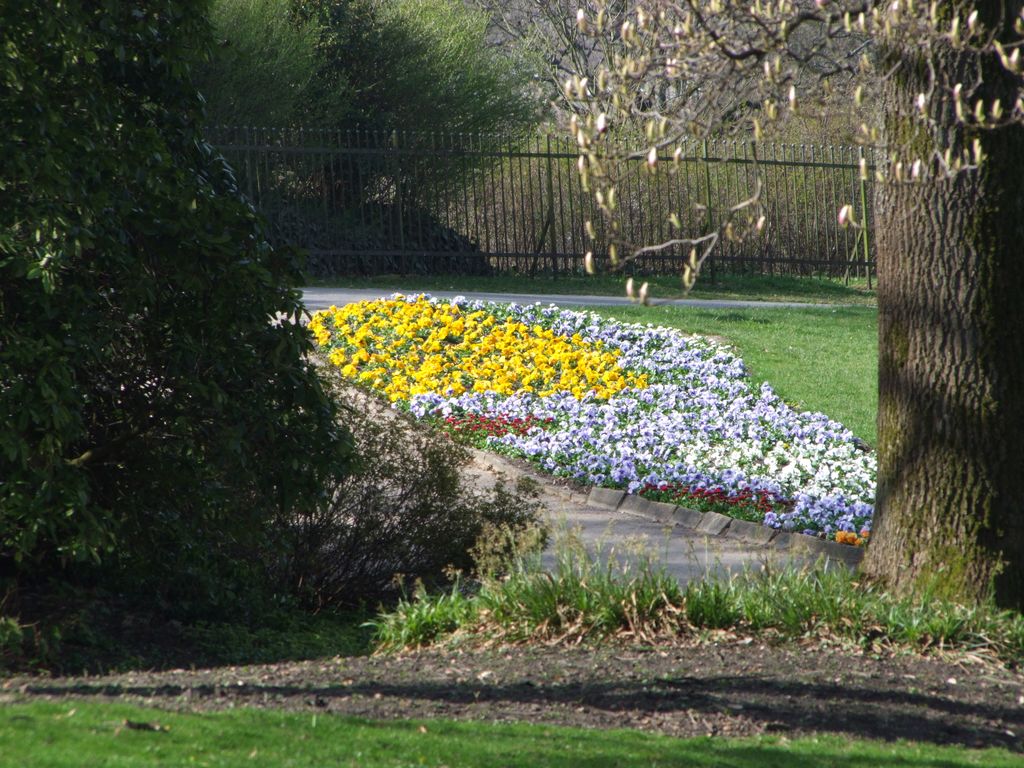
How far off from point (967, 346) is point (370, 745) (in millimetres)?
3247

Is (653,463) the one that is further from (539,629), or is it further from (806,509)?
(539,629)

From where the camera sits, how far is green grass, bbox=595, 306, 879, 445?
11.6m

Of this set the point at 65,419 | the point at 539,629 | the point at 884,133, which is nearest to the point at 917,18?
the point at 884,133

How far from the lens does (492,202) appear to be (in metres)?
21.2

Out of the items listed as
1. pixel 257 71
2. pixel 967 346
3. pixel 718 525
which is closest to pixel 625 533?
pixel 718 525

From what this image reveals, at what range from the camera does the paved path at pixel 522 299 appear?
50.2 ft

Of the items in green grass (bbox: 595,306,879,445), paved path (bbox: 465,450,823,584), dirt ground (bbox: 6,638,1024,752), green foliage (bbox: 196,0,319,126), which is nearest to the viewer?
dirt ground (bbox: 6,638,1024,752)

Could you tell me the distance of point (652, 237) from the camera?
21562 mm

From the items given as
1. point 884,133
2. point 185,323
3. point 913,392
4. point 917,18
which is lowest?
point 913,392

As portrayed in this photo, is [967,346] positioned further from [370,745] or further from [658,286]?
[658,286]

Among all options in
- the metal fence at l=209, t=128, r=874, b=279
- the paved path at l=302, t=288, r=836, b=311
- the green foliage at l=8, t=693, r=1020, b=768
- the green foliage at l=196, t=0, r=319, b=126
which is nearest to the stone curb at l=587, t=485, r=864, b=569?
the green foliage at l=8, t=693, r=1020, b=768

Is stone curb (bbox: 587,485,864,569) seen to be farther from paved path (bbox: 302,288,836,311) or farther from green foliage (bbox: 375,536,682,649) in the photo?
paved path (bbox: 302,288,836,311)

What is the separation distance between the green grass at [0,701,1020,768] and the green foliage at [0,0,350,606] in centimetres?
120

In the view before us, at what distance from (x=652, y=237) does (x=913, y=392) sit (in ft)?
52.8
